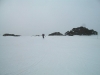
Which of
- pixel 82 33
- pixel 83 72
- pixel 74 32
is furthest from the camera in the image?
pixel 74 32

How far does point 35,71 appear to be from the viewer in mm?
3031

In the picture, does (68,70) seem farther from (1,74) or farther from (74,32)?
(74,32)

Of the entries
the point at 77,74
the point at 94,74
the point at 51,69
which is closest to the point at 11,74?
the point at 51,69

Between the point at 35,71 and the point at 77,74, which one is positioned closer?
the point at 77,74

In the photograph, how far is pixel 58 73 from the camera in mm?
2908

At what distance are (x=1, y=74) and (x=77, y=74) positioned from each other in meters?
2.45

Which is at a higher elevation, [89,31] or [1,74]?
[89,31]

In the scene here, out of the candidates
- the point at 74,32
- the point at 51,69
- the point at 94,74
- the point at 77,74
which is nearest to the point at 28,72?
the point at 51,69

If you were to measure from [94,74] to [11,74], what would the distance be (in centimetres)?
269

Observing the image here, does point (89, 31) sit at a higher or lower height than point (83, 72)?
higher

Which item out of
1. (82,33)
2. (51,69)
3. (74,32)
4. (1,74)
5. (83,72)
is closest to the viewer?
(1,74)

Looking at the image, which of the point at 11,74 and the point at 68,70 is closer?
the point at 11,74

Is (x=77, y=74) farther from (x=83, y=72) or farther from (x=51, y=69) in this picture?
(x=51, y=69)

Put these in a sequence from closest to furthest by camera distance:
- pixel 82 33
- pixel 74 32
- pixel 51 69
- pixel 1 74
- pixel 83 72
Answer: pixel 1 74, pixel 83 72, pixel 51 69, pixel 82 33, pixel 74 32
